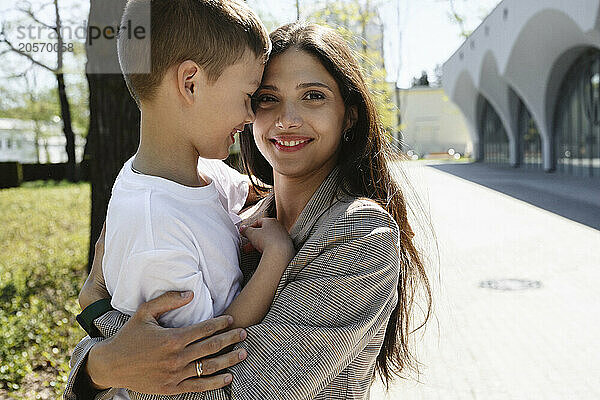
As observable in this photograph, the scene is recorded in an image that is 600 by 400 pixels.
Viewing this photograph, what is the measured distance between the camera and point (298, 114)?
6.77ft

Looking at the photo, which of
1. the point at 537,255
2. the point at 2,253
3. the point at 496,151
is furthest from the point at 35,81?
the point at 496,151

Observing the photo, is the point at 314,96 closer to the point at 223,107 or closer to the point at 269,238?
the point at 223,107

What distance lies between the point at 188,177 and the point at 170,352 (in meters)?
0.50

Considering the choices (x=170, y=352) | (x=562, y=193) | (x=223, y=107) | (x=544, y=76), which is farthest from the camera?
(x=544, y=76)

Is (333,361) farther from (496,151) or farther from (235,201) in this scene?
(496,151)

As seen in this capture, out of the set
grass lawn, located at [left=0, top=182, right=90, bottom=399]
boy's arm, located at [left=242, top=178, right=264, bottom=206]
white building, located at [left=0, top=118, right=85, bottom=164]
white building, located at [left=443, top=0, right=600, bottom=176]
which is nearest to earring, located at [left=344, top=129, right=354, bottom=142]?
boy's arm, located at [left=242, top=178, right=264, bottom=206]

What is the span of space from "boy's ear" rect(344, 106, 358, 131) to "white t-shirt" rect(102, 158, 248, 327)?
2.04 ft

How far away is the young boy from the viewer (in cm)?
158

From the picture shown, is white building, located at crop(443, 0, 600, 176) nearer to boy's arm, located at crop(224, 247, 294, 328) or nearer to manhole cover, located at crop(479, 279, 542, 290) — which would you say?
manhole cover, located at crop(479, 279, 542, 290)

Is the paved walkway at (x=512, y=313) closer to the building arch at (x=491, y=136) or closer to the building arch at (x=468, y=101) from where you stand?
the building arch at (x=491, y=136)

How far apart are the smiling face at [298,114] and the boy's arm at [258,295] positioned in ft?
1.57

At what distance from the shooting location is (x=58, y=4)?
43.4 ft

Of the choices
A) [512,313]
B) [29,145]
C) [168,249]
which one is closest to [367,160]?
[168,249]

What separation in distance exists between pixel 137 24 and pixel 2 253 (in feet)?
31.1
